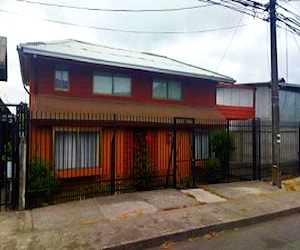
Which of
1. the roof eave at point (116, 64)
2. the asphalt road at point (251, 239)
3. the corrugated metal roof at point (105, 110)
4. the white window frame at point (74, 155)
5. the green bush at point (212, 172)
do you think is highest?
the roof eave at point (116, 64)

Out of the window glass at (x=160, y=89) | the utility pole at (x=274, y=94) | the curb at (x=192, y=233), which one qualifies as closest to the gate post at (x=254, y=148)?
the utility pole at (x=274, y=94)

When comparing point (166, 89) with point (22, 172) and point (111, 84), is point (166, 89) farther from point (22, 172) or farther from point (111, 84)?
point (22, 172)

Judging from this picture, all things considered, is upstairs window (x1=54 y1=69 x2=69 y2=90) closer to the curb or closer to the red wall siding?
the red wall siding

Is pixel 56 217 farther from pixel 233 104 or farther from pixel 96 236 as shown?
pixel 233 104

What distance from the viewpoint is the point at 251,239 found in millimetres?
6352

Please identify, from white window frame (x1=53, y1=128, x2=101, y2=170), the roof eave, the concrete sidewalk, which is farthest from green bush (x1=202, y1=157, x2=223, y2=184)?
the roof eave

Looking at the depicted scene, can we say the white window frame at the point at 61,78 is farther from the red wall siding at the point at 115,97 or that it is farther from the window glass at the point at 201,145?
the window glass at the point at 201,145

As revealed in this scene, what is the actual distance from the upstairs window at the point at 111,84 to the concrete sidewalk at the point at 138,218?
5.06 metres

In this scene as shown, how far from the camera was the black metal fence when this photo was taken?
985 centimetres

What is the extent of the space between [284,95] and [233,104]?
270 cm

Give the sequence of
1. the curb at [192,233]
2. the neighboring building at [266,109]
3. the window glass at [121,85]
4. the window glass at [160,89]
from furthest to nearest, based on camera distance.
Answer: the neighboring building at [266,109] → the window glass at [160,89] → the window glass at [121,85] → the curb at [192,233]

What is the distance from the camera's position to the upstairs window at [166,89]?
583 inches

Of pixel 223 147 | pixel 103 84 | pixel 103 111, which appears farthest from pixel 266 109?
pixel 103 111

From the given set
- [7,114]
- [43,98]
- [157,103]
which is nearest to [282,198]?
[157,103]
